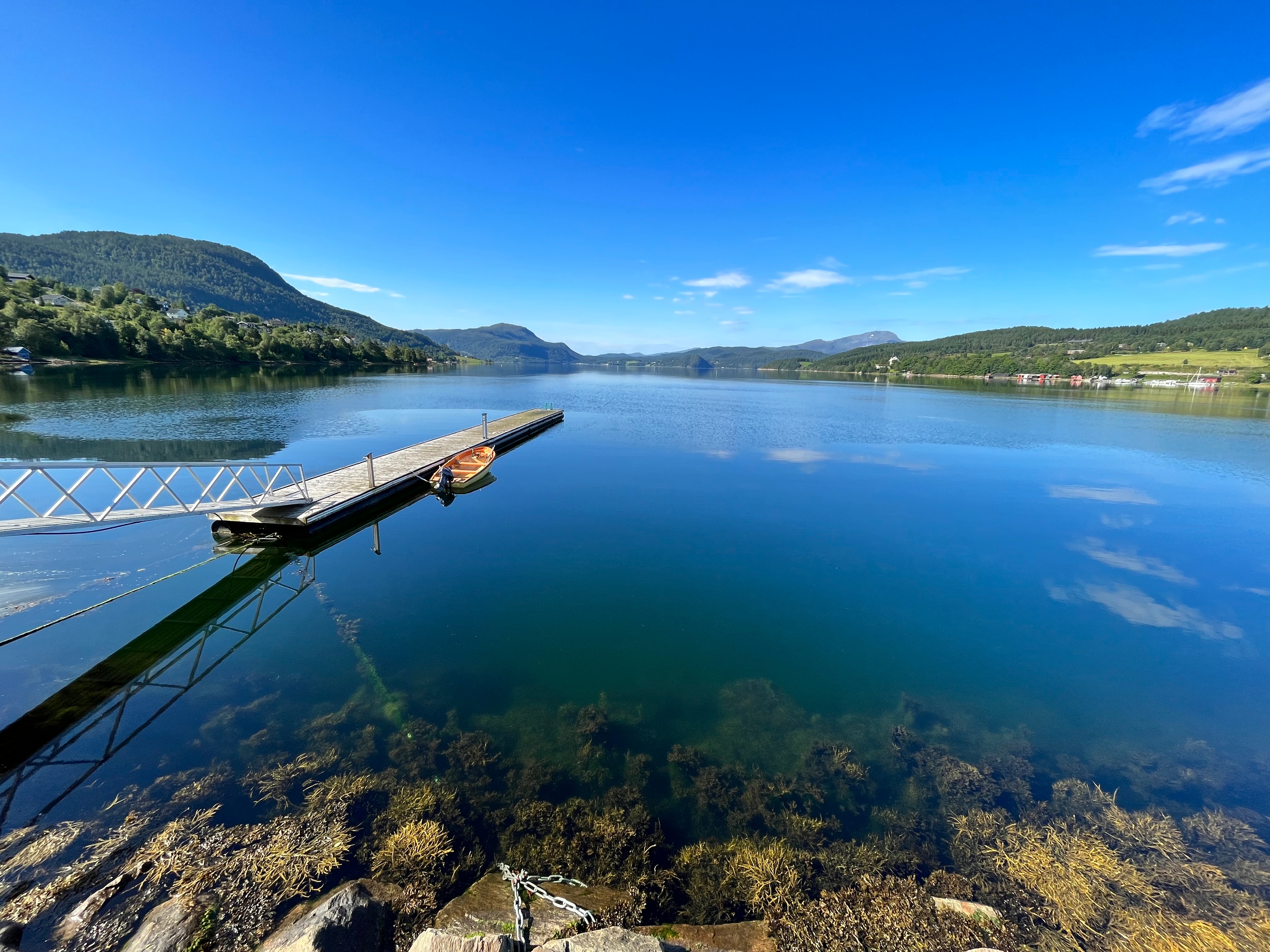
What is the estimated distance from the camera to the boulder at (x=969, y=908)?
5.59m

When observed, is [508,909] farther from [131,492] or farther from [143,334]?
[143,334]

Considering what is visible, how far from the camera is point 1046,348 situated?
186 metres

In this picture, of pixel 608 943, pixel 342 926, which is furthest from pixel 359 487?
pixel 608 943

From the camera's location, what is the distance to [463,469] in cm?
2422

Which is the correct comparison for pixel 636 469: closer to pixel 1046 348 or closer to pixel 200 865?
pixel 200 865

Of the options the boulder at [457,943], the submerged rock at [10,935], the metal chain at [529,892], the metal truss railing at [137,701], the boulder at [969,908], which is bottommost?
the boulder at [969,908]

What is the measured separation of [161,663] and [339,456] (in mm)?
19745

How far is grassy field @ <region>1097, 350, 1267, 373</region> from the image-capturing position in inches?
4838

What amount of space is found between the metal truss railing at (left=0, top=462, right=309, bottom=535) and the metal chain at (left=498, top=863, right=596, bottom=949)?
9999 millimetres

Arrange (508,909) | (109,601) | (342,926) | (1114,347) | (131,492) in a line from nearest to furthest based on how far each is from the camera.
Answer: (342,926) < (508,909) < (109,601) < (131,492) < (1114,347)

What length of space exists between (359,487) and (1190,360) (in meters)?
200

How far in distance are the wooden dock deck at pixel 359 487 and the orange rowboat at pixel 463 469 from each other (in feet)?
3.46

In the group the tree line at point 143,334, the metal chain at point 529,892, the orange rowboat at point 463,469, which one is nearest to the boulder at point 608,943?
the metal chain at point 529,892

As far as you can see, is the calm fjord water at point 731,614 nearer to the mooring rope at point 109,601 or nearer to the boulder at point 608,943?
the mooring rope at point 109,601
